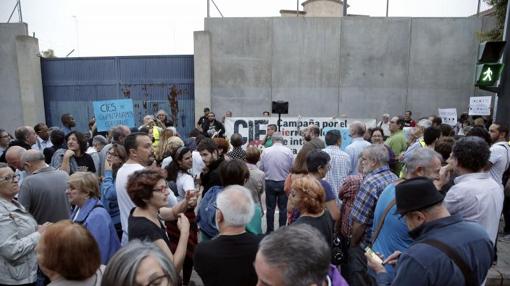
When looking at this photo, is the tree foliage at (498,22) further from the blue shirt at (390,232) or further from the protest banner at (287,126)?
the blue shirt at (390,232)

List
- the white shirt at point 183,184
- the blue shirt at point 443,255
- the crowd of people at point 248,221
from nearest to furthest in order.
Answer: the crowd of people at point 248,221 < the blue shirt at point 443,255 < the white shirt at point 183,184

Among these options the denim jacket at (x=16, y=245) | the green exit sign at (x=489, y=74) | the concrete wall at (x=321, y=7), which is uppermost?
the concrete wall at (x=321, y=7)

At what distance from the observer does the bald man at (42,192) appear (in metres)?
3.59

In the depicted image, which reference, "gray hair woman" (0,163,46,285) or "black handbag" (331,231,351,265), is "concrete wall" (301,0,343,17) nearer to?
"black handbag" (331,231,351,265)

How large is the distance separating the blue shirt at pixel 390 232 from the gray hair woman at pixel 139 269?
6.36ft

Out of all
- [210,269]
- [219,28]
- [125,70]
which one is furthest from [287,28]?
[210,269]

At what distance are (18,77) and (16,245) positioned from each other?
1500 centimetres

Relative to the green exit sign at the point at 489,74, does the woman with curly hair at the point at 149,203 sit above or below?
below

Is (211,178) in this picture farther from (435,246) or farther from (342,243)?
(435,246)

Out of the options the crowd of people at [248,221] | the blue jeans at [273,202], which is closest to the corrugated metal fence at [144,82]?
the blue jeans at [273,202]

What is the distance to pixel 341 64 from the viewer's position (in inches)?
553

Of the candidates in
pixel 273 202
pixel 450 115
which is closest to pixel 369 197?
pixel 273 202

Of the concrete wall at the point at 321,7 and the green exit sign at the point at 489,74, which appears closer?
the green exit sign at the point at 489,74

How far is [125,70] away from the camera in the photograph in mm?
14906
